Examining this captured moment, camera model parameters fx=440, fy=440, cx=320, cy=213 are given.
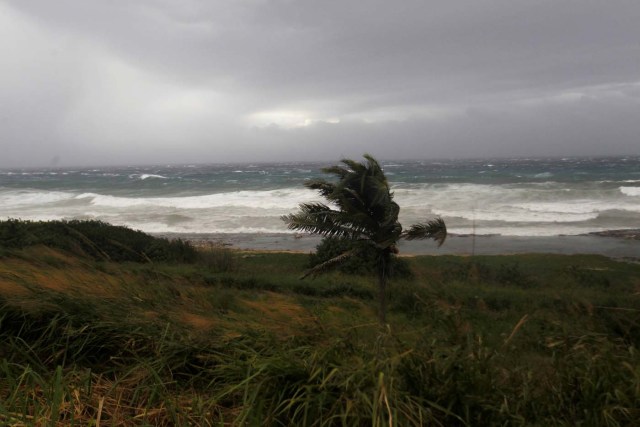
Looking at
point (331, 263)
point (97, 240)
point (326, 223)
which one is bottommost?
point (97, 240)

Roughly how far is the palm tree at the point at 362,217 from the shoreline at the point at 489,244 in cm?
1293

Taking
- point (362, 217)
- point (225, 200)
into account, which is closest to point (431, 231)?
point (362, 217)

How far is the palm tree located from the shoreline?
12.9m

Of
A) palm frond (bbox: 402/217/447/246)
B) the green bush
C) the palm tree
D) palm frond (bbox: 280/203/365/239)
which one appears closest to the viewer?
palm frond (bbox: 402/217/447/246)

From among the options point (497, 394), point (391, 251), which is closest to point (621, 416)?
point (497, 394)

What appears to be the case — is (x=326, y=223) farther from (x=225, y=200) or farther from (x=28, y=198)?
(x=28, y=198)

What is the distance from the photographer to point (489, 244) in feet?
80.1

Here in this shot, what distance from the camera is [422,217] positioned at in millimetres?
32750

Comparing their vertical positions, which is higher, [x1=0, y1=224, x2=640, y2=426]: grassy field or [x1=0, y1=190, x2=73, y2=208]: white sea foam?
[x1=0, y1=224, x2=640, y2=426]: grassy field

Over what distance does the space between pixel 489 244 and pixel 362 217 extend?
17.8m

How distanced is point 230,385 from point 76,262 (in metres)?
2.89

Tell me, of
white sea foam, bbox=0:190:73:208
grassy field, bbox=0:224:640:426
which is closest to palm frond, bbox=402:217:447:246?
grassy field, bbox=0:224:640:426

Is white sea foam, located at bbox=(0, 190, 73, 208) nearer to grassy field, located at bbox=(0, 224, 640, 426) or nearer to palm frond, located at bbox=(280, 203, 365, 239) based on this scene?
palm frond, located at bbox=(280, 203, 365, 239)

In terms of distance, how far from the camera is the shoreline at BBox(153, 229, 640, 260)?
73.2 ft
